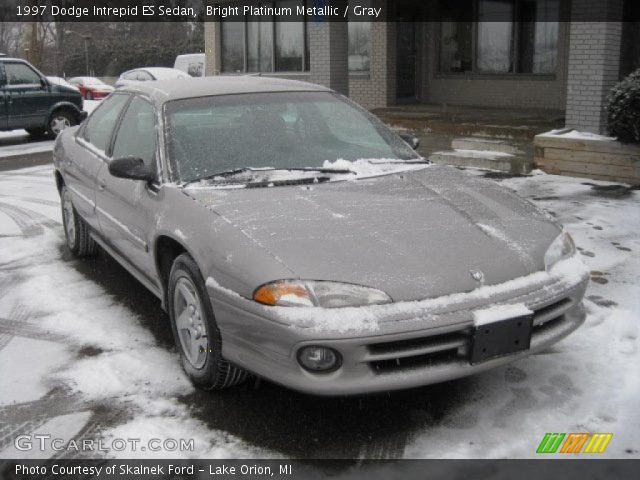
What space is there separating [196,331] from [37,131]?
1347cm

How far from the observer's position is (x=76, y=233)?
20.0 ft

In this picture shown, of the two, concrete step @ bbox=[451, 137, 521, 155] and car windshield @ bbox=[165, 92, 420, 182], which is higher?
car windshield @ bbox=[165, 92, 420, 182]

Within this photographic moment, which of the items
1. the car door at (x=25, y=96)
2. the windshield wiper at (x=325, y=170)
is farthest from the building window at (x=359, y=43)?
the windshield wiper at (x=325, y=170)

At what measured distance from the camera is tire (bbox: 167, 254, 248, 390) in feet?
11.2

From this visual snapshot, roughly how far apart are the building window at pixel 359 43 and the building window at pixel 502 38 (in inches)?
67.5

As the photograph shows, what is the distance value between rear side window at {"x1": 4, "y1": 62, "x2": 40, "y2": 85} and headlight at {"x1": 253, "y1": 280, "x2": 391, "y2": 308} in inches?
521

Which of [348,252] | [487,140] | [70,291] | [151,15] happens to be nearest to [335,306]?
[348,252]

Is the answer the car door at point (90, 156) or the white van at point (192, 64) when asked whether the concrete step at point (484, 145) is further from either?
the white van at point (192, 64)

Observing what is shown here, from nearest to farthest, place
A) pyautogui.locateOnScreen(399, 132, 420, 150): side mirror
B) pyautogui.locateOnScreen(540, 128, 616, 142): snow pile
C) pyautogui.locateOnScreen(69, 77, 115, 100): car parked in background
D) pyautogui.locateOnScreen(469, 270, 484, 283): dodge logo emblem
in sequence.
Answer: pyautogui.locateOnScreen(469, 270, 484, 283): dodge logo emblem, pyautogui.locateOnScreen(399, 132, 420, 150): side mirror, pyautogui.locateOnScreen(540, 128, 616, 142): snow pile, pyautogui.locateOnScreen(69, 77, 115, 100): car parked in background

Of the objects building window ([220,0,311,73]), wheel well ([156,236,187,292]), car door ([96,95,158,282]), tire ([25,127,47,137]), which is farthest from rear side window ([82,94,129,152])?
building window ([220,0,311,73])

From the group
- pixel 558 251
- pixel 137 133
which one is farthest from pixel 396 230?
pixel 137 133

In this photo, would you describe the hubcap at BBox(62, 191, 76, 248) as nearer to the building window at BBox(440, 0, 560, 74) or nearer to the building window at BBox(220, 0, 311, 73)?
the building window at BBox(440, 0, 560, 74)

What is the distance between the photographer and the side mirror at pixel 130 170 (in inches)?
159

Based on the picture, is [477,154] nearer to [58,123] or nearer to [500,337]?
[500,337]
